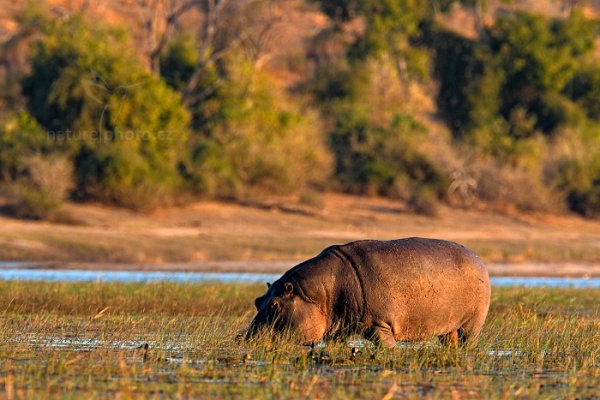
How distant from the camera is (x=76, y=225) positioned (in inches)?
992

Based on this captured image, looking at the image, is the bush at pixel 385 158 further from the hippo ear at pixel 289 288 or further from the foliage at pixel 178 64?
the hippo ear at pixel 289 288

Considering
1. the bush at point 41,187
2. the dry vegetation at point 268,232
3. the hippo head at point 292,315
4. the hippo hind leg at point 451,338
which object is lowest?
the dry vegetation at point 268,232

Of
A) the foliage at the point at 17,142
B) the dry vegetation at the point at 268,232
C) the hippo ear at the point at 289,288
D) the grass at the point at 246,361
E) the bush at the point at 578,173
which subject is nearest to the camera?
the grass at the point at 246,361

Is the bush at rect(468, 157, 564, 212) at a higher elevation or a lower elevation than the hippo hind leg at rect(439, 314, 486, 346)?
lower

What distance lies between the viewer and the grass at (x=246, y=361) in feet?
25.2

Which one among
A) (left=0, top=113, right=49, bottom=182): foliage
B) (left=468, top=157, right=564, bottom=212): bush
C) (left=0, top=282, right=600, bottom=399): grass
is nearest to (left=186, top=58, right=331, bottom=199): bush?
(left=0, top=113, right=49, bottom=182): foliage

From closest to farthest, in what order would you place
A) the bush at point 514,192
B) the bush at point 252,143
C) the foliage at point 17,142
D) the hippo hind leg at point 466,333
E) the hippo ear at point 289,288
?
the hippo ear at point 289,288
the hippo hind leg at point 466,333
the foliage at point 17,142
the bush at point 252,143
the bush at point 514,192

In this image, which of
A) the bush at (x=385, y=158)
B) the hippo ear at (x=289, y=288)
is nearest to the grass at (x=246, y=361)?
the hippo ear at (x=289, y=288)

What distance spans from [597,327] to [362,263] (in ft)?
11.1

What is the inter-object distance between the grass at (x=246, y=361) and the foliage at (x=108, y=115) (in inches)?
557

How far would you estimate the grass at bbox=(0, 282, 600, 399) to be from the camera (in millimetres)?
7676

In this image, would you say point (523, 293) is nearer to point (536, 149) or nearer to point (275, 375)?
point (275, 375)

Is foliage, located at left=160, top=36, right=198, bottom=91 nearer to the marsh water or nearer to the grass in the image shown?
the marsh water

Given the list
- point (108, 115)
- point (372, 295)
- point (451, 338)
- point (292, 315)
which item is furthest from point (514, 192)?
point (292, 315)
